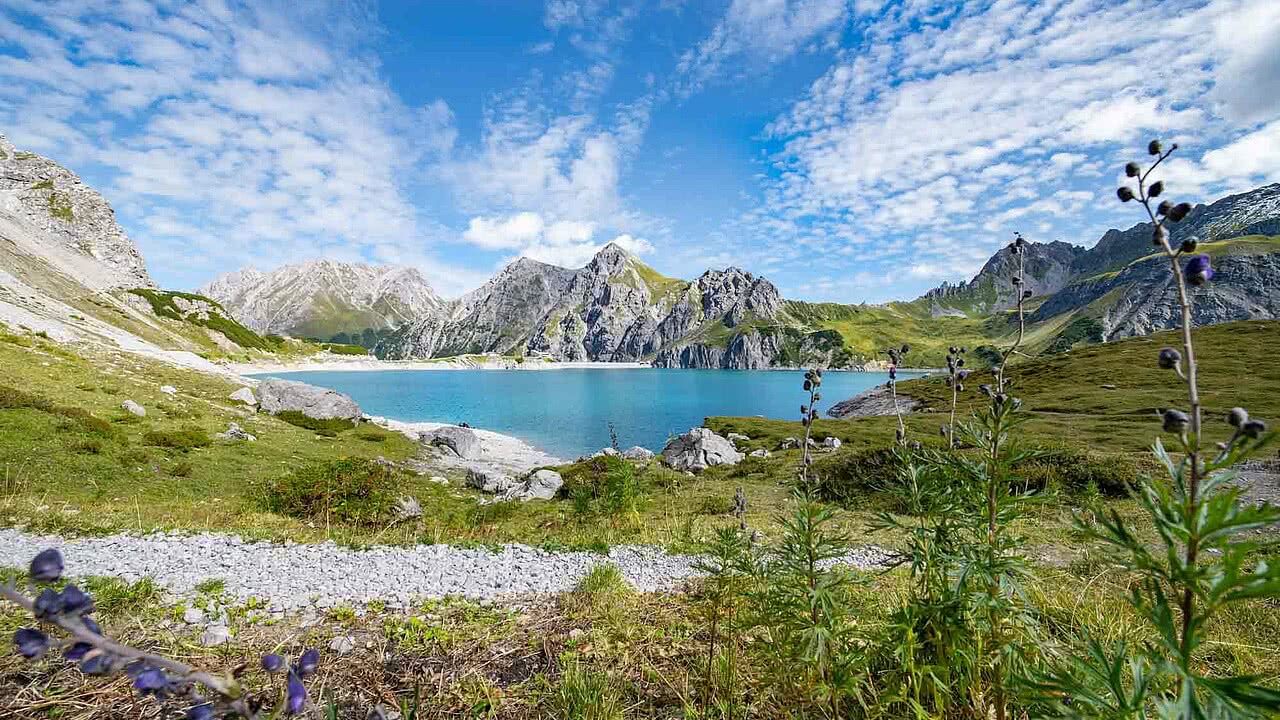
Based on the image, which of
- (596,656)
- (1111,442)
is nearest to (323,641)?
(596,656)

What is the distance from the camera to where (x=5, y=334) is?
104 feet

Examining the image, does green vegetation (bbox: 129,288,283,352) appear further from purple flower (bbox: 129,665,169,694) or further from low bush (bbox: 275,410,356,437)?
purple flower (bbox: 129,665,169,694)

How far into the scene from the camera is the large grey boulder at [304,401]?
1460 inches

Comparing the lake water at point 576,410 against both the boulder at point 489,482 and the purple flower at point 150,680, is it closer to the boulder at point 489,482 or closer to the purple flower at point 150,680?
the boulder at point 489,482

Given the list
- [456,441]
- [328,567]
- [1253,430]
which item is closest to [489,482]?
[456,441]

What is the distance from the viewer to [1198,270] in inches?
91.3

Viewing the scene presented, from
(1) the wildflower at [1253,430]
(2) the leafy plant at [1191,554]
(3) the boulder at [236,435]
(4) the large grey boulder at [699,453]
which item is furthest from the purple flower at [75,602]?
(4) the large grey boulder at [699,453]

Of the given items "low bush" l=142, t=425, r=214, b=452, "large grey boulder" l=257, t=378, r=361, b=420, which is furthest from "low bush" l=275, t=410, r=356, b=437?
"low bush" l=142, t=425, r=214, b=452

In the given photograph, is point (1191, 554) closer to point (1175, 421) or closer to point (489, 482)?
point (1175, 421)

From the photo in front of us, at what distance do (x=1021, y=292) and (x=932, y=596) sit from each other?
103 inches

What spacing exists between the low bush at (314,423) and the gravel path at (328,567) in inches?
1083

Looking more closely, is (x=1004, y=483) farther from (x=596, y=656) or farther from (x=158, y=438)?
(x=158, y=438)

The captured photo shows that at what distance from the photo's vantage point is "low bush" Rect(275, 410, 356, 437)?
1359 inches

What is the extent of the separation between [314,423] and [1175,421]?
137ft
